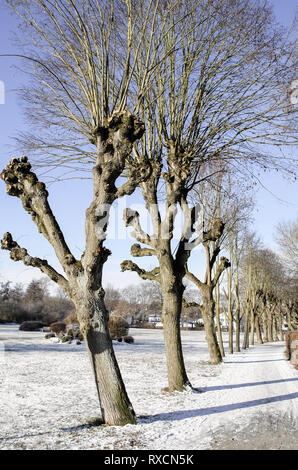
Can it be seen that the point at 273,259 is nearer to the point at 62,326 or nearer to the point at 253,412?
the point at 62,326

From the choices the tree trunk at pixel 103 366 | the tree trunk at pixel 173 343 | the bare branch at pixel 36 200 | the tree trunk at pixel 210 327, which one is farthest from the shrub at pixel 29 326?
the tree trunk at pixel 103 366

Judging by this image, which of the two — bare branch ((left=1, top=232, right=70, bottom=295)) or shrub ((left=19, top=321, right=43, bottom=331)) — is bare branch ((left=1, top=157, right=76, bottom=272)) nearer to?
bare branch ((left=1, top=232, right=70, bottom=295))

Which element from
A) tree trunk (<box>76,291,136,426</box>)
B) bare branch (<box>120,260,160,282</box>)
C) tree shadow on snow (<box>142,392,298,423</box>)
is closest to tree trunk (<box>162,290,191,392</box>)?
bare branch (<box>120,260,160,282</box>)

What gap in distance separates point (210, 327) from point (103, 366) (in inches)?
416

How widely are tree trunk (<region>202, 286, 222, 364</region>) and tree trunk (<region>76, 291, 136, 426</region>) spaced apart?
400 inches

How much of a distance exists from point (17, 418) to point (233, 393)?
5.03 meters

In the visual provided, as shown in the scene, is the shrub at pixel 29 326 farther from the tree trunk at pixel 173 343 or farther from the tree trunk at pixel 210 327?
the tree trunk at pixel 173 343

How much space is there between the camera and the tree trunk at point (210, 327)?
1528cm

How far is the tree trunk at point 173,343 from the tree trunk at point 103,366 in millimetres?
3106

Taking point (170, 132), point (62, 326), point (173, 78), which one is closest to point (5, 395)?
point (170, 132)

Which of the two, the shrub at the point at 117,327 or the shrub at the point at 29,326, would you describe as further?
the shrub at the point at 29,326

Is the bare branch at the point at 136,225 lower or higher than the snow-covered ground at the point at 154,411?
higher

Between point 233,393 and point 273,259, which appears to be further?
point 273,259
